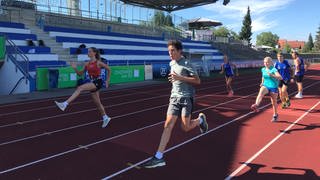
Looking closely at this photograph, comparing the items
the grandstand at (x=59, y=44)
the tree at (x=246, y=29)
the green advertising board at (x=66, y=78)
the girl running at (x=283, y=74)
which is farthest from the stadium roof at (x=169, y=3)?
the tree at (x=246, y=29)

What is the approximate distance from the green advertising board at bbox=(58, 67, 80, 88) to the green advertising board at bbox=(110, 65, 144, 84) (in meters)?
3.09

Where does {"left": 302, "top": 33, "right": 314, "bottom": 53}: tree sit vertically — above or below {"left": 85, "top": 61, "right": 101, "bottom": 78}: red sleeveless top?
above

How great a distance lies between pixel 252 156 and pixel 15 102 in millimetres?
10630

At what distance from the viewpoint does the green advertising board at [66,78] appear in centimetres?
2012

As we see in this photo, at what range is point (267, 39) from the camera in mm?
183000

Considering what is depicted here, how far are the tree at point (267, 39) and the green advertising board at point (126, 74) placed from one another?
528 feet

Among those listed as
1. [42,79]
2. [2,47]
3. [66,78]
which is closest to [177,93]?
[2,47]

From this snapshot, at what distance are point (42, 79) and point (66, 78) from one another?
1581 mm

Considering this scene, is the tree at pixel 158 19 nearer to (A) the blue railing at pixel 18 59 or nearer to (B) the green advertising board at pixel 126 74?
(B) the green advertising board at pixel 126 74

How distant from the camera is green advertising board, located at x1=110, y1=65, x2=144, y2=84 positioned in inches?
940

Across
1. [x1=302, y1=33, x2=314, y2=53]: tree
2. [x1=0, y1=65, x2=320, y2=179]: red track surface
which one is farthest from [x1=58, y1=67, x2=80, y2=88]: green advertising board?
[x1=302, y1=33, x2=314, y2=53]: tree

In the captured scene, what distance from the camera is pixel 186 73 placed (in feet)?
19.9

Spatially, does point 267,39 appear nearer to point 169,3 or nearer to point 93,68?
point 169,3

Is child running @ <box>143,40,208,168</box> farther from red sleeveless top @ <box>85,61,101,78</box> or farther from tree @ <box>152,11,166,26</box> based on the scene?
tree @ <box>152,11,166,26</box>
